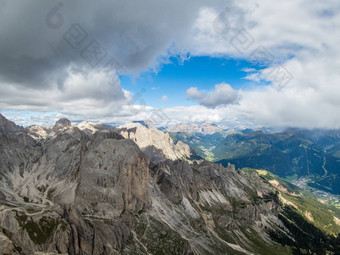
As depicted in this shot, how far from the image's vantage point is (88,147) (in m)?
199

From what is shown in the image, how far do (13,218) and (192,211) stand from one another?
14262 cm

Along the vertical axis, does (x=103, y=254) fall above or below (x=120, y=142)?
below

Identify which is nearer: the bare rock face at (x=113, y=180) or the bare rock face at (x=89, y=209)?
the bare rock face at (x=89, y=209)

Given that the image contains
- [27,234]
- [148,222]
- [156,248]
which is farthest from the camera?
[148,222]

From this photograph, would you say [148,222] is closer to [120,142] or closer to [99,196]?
[99,196]

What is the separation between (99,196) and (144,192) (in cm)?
3473

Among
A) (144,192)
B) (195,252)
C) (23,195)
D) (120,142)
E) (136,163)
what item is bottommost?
(195,252)

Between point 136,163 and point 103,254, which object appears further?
point 136,163

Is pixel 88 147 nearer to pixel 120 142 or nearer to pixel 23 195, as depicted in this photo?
pixel 120 142

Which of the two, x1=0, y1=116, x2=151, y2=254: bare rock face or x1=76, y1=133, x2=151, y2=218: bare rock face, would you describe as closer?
x1=0, y1=116, x2=151, y2=254: bare rock face

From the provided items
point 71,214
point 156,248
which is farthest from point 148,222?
point 71,214

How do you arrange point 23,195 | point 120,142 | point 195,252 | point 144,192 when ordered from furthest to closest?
point 23,195 → point 120,142 → point 144,192 → point 195,252

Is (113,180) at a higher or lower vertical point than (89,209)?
higher

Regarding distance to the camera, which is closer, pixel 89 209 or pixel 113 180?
pixel 89 209
